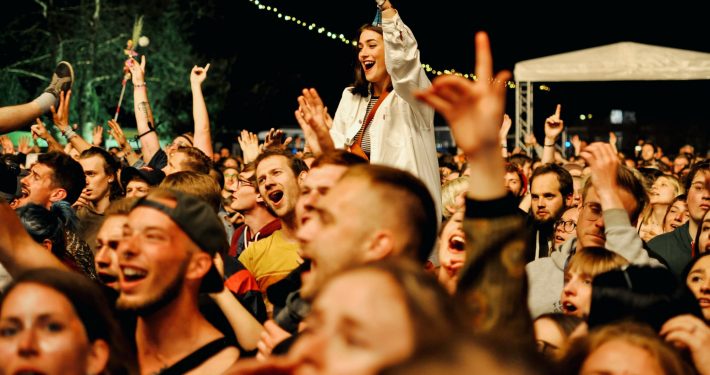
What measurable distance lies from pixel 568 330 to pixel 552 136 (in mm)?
6185

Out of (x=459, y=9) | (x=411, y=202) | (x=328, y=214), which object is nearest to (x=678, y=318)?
(x=411, y=202)

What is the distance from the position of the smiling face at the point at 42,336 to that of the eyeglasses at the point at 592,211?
9.86 feet

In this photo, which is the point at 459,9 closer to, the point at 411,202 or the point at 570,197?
the point at 570,197

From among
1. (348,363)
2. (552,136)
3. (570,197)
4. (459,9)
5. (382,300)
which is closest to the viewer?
(348,363)

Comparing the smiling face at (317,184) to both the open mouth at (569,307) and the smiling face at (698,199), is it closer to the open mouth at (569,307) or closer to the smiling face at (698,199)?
the open mouth at (569,307)

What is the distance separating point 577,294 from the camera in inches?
177

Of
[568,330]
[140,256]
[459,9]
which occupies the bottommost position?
[568,330]

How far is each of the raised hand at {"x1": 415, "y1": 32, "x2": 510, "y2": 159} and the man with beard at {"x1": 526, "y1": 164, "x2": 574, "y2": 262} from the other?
432cm

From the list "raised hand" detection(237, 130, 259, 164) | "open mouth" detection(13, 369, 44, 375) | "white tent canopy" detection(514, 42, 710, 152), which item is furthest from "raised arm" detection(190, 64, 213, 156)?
"white tent canopy" detection(514, 42, 710, 152)

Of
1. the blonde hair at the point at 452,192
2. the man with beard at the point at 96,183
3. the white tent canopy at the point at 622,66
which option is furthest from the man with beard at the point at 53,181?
the white tent canopy at the point at 622,66

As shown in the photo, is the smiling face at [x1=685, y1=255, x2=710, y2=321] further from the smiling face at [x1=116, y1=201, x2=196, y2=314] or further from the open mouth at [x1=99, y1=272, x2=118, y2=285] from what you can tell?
the open mouth at [x1=99, y1=272, x2=118, y2=285]

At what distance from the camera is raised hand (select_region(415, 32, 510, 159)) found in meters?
3.00

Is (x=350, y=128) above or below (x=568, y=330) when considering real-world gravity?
above

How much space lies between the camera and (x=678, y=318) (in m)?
3.83
